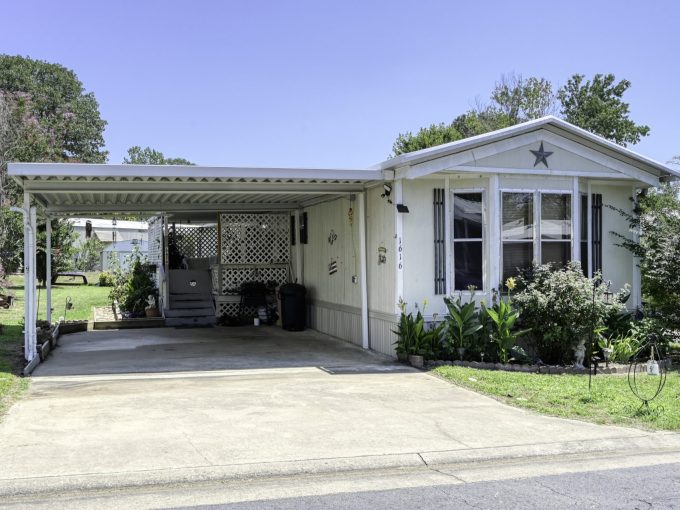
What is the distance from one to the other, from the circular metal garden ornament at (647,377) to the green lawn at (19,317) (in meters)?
7.40

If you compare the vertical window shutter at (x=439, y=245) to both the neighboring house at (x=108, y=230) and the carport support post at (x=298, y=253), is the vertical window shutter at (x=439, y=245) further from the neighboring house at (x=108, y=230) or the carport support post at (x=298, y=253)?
the neighboring house at (x=108, y=230)

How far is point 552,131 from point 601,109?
25977 mm

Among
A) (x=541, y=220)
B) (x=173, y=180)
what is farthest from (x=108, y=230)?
(x=541, y=220)

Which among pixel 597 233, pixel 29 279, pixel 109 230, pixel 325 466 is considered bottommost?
pixel 325 466

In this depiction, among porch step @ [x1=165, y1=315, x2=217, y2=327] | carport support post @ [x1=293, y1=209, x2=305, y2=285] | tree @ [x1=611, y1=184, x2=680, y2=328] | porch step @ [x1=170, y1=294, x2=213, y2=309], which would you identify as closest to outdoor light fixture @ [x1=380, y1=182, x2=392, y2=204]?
tree @ [x1=611, y1=184, x2=680, y2=328]

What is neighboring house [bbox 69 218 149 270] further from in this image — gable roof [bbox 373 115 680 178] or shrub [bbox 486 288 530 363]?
shrub [bbox 486 288 530 363]

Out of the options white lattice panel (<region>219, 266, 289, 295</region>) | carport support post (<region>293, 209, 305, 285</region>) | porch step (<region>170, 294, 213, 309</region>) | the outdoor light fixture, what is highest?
the outdoor light fixture

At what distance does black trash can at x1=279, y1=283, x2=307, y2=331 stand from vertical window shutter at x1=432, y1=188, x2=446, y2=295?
517 cm

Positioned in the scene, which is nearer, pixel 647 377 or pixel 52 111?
pixel 647 377

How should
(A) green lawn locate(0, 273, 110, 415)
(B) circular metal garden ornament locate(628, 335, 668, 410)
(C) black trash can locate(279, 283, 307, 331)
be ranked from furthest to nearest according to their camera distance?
(C) black trash can locate(279, 283, 307, 331) < (A) green lawn locate(0, 273, 110, 415) < (B) circular metal garden ornament locate(628, 335, 668, 410)

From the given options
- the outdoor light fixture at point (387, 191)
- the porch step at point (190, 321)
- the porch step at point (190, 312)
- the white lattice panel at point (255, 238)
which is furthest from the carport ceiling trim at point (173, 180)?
the porch step at point (190, 312)

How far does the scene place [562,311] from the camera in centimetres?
1054

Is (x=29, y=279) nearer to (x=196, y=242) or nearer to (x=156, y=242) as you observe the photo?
(x=196, y=242)

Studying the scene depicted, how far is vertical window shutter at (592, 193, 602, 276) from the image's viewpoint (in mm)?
12336
